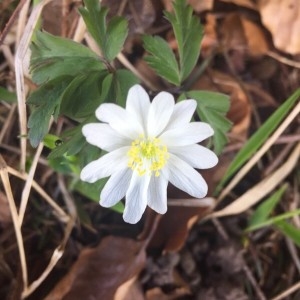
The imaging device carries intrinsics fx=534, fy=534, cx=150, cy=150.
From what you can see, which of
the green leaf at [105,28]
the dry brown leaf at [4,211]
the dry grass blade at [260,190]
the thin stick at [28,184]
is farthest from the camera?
the dry grass blade at [260,190]

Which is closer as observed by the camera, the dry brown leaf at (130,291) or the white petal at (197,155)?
the white petal at (197,155)

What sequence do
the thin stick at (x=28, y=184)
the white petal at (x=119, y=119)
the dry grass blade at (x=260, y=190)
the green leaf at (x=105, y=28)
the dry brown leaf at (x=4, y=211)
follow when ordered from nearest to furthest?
the white petal at (x=119, y=119) < the green leaf at (x=105, y=28) < the thin stick at (x=28, y=184) < the dry brown leaf at (x=4, y=211) < the dry grass blade at (x=260, y=190)

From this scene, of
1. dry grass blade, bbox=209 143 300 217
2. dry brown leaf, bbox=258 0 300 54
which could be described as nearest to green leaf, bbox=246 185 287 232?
dry grass blade, bbox=209 143 300 217

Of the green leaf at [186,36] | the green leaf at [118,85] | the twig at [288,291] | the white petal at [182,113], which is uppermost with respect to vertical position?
the green leaf at [186,36]

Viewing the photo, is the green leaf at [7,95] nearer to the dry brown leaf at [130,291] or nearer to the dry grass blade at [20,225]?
the dry grass blade at [20,225]

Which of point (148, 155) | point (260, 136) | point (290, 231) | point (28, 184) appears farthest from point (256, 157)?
point (28, 184)

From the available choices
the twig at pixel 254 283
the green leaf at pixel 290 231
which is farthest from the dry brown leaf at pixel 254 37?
the twig at pixel 254 283

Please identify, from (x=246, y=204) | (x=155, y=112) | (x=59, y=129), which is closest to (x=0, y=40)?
(x=59, y=129)

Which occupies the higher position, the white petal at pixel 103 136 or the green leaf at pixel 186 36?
the green leaf at pixel 186 36
